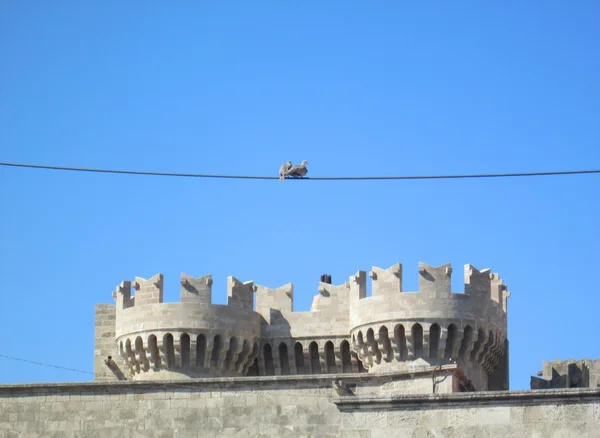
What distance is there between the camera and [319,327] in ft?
170

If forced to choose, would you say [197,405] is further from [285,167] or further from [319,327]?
[319,327]

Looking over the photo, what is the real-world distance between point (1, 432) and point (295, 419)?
6.25m

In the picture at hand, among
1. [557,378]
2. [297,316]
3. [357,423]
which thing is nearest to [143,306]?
[297,316]

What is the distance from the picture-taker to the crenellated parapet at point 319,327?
49.4 m

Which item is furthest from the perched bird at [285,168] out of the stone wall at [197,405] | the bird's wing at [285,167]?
the stone wall at [197,405]

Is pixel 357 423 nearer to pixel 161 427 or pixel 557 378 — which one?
pixel 161 427

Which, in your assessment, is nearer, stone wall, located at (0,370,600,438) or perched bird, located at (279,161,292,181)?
stone wall, located at (0,370,600,438)

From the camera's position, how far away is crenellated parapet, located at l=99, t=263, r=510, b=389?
4944 centimetres

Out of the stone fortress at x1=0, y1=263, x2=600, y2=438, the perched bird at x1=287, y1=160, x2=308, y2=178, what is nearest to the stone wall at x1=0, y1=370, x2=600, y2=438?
the stone fortress at x1=0, y1=263, x2=600, y2=438

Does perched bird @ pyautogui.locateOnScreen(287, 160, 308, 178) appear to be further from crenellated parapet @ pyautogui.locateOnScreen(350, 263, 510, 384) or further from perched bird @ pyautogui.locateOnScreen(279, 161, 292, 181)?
crenellated parapet @ pyautogui.locateOnScreen(350, 263, 510, 384)

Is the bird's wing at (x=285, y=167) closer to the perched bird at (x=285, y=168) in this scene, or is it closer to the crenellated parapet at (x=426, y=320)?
the perched bird at (x=285, y=168)

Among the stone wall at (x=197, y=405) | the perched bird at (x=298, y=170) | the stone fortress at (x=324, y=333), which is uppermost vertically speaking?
the perched bird at (x=298, y=170)

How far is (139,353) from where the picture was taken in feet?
167

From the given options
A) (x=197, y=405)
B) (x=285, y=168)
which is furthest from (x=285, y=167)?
→ (x=197, y=405)
